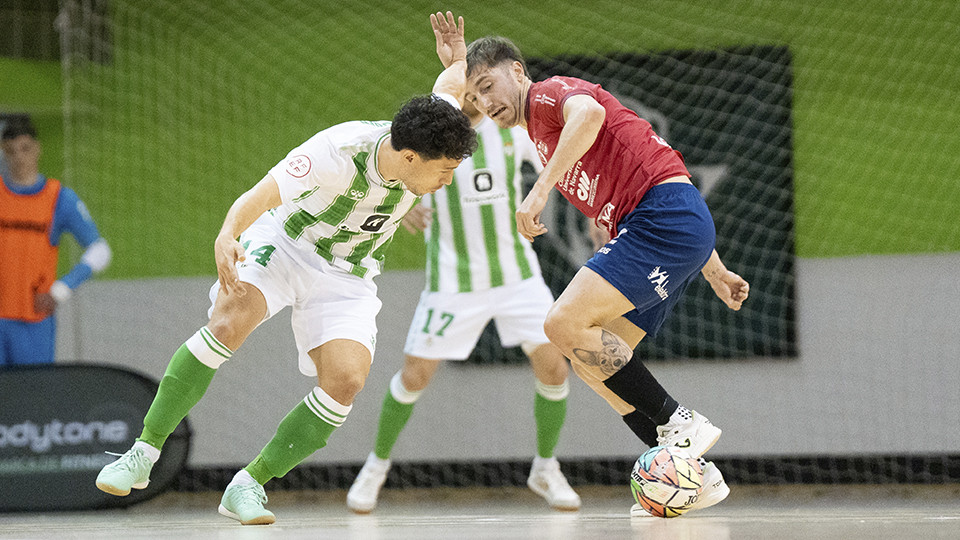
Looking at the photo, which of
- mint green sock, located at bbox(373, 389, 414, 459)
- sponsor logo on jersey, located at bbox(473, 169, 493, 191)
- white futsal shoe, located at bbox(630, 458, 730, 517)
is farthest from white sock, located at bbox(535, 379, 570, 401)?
white futsal shoe, located at bbox(630, 458, 730, 517)

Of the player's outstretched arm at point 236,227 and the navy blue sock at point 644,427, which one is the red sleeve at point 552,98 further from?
the navy blue sock at point 644,427

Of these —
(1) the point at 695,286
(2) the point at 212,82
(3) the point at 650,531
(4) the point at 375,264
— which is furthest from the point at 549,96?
(2) the point at 212,82

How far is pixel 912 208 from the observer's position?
6.17 m

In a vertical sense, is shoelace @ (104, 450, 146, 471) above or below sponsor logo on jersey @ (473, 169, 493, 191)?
below

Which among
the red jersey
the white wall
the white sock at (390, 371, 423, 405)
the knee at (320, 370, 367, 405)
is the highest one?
the red jersey

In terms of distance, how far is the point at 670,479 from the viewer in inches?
126

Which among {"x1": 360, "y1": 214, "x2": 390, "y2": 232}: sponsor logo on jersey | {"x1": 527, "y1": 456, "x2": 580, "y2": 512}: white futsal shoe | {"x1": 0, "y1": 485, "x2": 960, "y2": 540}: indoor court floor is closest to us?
{"x1": 0, "y1": 485, "x2": 960, "y2": 540}: indoor court floor

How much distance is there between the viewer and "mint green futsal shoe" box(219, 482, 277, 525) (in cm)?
338

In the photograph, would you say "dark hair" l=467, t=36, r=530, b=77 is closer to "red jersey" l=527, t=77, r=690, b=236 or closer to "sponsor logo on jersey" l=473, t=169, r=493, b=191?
"red jersey" l=527, t=77, r=690, b=236

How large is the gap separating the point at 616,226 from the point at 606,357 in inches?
20.5

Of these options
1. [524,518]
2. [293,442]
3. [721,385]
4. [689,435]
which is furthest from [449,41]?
[721,385]

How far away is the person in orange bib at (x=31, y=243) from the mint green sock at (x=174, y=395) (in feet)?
8.35

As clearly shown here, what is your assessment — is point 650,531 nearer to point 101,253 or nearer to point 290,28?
point 101,253

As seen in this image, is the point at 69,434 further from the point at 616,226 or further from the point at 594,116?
the point at 594,116
